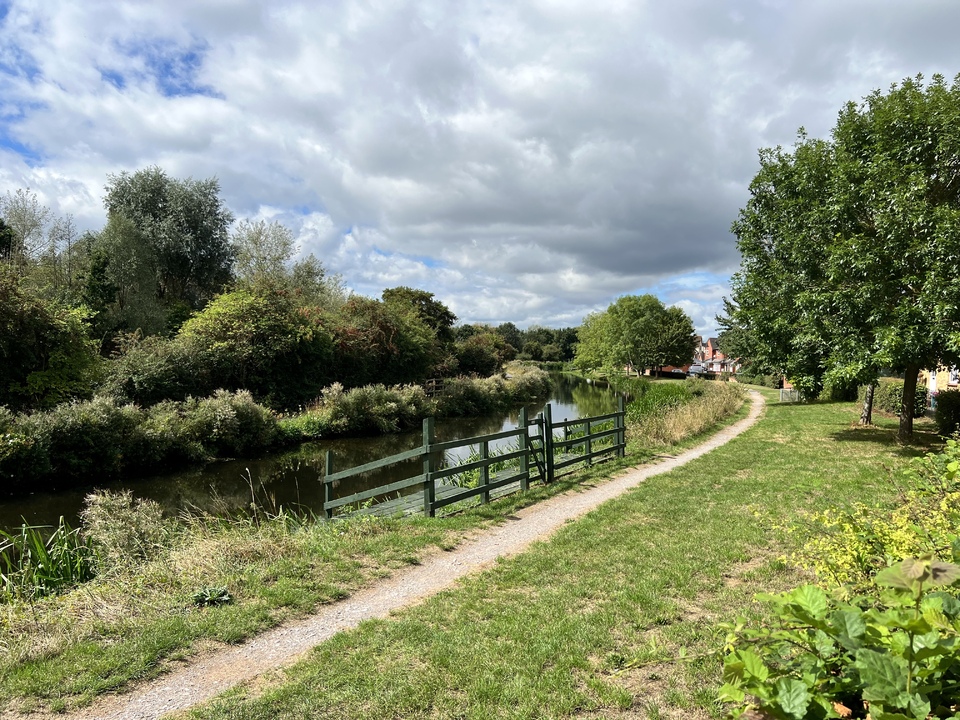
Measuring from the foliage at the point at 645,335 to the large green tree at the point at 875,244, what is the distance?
152 ft

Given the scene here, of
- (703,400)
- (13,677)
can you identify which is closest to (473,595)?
(13,677)

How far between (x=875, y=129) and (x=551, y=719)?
50.5ft

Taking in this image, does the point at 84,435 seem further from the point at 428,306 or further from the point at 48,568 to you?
the point at 428,306

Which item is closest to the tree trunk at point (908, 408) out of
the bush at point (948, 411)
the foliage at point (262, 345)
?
the bush at point (948, 411)

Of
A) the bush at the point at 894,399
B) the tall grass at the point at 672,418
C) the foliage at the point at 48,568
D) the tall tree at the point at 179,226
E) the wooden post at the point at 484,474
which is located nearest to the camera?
the foliage at the point at 48,568

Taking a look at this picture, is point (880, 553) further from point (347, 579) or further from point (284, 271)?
point (284, 271)

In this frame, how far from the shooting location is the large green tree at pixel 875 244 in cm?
1099

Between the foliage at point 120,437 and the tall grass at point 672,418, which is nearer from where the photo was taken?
the foliage at point 120,437

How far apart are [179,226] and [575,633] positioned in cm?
3633

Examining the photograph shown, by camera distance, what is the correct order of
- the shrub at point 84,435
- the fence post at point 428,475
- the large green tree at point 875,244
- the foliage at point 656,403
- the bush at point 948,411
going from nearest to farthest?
the fence post at point 428,475, the large green tree at point 875,244, the bush at point 948,411, the shrub at point 84,435, the foliage at point 656,403

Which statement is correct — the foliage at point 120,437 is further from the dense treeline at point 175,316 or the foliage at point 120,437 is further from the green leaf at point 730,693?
the green leaf at point 730,693

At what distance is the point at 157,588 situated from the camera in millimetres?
5871

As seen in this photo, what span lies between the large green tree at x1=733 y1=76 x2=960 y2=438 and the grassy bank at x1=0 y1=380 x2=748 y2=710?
9708 millimetres

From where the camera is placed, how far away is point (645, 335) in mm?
60938
